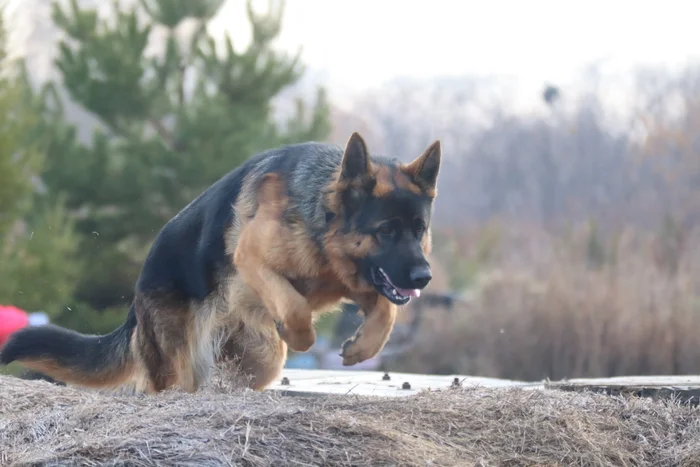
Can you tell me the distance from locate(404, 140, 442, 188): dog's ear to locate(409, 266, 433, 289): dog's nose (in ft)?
2.34

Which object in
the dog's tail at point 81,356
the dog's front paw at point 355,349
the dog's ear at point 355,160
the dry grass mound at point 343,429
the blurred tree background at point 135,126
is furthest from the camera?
the blurred tree background at point 135,126

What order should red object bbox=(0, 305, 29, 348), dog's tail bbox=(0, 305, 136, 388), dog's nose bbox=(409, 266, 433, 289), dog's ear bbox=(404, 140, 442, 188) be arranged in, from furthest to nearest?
red object bbox=(0, 305, 29, 348)
dog's tail bbox=(0, 305, 136, 388)
dog's ear bbox=(404, 140, 442, 188)
dog's nose bbox=(409, 266, 433, 289)

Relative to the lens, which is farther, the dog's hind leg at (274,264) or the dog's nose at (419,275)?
the dog's hind leg at (274,264)

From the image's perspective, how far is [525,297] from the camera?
17.7m

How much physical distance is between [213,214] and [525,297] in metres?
12.2

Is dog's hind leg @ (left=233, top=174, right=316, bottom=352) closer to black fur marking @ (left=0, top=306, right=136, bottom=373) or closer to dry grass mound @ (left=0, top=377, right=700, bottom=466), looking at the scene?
dry grass mound @ (left=0, top=377, right=700, bottom=466)

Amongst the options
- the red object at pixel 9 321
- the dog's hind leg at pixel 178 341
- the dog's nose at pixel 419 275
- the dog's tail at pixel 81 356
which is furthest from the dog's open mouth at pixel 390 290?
the red object at pixel 9 321

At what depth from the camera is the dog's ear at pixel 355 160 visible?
5531 mm

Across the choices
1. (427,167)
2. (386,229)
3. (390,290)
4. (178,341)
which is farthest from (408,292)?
(178,341)

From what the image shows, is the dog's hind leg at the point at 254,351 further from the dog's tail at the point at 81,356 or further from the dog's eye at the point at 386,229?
the dog's eye at the point at 386,229

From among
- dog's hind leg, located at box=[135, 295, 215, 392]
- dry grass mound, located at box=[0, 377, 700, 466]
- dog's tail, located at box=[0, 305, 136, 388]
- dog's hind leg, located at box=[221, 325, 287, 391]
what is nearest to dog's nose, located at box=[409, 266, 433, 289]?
dry grass mound, located at box=[0, 377, 700, 466]

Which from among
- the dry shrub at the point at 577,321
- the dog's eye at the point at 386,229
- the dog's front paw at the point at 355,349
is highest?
the dog's eye at the point at 386,229

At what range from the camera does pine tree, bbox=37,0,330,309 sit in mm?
16812

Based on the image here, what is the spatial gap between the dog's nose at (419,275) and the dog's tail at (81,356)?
2.56 meters
